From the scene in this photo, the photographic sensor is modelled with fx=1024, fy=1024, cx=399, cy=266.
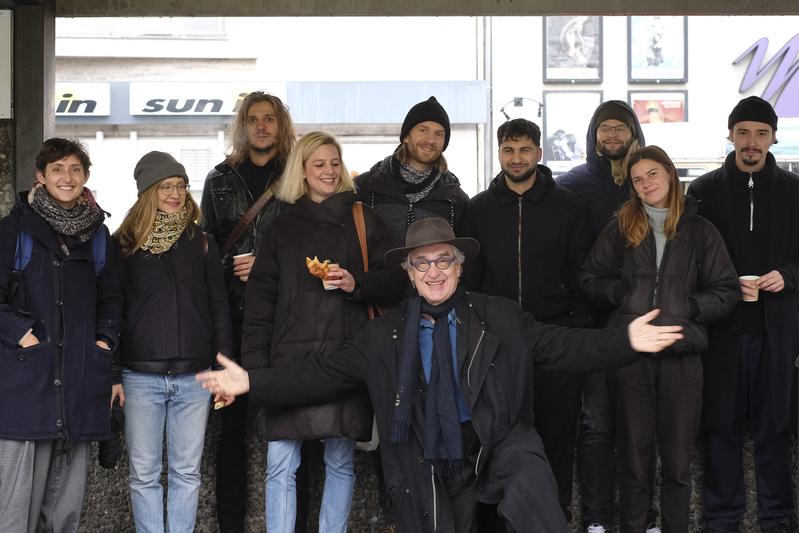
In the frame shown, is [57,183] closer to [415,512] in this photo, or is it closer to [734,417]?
[415,512]

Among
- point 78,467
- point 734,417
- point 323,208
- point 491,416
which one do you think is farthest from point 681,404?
point 78,467

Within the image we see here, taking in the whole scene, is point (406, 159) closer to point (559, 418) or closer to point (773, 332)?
point (559, 418)

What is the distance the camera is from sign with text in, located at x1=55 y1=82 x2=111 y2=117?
17000 mm

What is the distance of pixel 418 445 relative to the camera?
438 cm

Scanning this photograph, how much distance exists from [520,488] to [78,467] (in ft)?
6.58

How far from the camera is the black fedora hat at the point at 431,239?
4527mm

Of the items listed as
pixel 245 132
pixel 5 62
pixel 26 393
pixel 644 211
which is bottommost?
pixel 26 393

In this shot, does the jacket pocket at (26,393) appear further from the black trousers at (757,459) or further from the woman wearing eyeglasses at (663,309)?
the black trousers at (757,459)

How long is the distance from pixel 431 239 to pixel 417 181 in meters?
1.10

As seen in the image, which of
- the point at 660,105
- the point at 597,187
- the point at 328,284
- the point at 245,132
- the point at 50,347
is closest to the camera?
the point at 50,347

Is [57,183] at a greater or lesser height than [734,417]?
greater

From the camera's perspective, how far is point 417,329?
14.5 feet

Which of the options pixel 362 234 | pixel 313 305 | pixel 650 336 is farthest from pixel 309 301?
pixel 650 336

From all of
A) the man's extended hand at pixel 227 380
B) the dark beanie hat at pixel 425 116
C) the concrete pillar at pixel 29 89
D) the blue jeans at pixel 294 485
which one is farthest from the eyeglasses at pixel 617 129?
the concrete pillar at pixel 29 89
